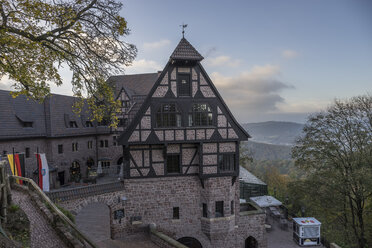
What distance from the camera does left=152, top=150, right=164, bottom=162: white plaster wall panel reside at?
12547mm

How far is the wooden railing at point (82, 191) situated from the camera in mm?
10762

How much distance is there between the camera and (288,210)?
22703 millimetres

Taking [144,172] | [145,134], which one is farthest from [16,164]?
[145,134]

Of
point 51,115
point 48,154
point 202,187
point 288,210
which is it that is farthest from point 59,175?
point 288,210

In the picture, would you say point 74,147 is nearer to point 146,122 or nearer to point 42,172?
point 42,172

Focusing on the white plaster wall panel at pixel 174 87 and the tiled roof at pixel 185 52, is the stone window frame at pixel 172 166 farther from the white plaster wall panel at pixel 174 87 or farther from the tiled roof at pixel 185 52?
the tiled roof at pixel 185 52

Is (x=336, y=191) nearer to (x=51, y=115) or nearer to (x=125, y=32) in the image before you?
(x=125, y=32)

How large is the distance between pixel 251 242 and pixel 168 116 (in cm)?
1027

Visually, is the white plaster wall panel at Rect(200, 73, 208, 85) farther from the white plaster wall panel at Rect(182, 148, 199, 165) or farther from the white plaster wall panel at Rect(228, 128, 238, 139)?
the white plaster wall panel at Rect(182, 148, 199, 165)

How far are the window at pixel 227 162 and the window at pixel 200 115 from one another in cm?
214

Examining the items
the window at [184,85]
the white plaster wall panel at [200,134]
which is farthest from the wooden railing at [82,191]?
the window at [184,85]

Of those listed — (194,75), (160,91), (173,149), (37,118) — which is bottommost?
(173,149)

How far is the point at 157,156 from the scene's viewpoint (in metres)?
12.6

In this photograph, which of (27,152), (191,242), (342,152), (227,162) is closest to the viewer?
(227,162)
